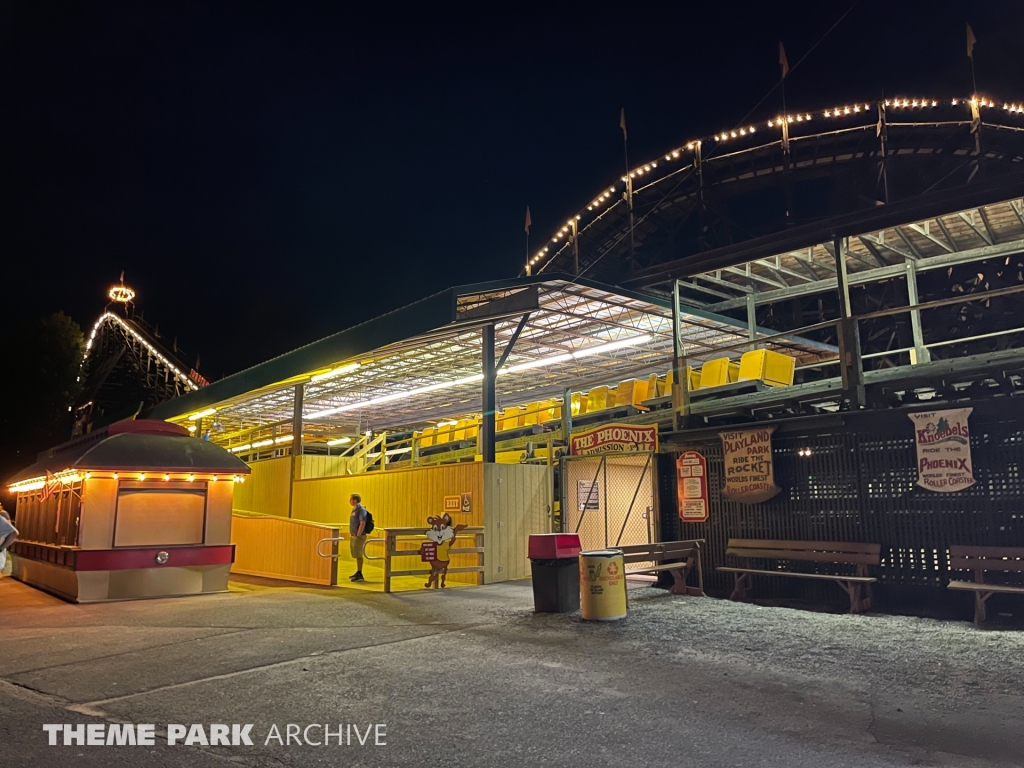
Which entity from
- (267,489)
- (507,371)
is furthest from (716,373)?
(267,489)

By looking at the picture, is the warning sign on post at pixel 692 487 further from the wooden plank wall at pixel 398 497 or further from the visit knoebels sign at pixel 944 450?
the wooden plank wall at pixel 398 497

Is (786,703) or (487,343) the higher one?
(487,343)

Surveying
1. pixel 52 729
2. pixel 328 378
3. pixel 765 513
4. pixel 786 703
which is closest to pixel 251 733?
pixel 52 729

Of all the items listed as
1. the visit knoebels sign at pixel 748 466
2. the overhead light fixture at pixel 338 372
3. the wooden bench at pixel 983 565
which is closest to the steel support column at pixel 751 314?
the visit knoebels sign at pixel 748 466

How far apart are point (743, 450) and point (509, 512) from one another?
196 inches

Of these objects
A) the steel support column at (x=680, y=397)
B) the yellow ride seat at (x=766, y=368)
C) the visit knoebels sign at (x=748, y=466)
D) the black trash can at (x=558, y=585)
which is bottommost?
the black trash can at (x=558, y=585)

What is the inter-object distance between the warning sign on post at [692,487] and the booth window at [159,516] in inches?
348

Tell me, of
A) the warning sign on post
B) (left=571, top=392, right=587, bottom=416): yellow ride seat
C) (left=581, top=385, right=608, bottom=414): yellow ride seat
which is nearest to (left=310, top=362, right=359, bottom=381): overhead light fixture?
(left=571, top=392, right=587, bottom=416): yellow ride seat

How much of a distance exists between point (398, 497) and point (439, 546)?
3283 mm

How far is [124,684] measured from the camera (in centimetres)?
646

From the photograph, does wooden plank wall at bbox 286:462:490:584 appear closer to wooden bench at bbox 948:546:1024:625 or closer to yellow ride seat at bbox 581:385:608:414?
yellow ride seat at bbox 581:385:608:414

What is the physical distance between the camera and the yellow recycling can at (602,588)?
368 inches

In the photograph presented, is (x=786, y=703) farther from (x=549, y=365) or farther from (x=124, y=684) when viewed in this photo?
(x=549, y=365)

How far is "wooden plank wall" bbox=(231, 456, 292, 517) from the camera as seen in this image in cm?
2137
